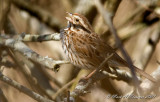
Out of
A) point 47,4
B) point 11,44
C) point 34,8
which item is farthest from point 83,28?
point 47,4

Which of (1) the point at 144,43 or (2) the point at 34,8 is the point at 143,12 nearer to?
(1) the point at 144,43

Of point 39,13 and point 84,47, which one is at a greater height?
point 39,13

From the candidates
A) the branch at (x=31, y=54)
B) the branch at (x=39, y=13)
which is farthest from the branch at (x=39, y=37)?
the branch at (x=39, y=13)

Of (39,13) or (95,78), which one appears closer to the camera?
(95,78)

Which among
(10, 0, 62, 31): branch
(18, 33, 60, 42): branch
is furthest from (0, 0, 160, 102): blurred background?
(18, 33, 60, 42): branch

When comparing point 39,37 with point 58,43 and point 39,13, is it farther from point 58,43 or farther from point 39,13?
point 58,43

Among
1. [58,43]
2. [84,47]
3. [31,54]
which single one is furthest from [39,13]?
[31,54]

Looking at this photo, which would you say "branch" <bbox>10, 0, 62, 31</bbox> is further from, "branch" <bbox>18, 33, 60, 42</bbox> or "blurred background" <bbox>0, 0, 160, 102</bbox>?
"branch" <bbox>18, 33, 60, 42</bbox>
